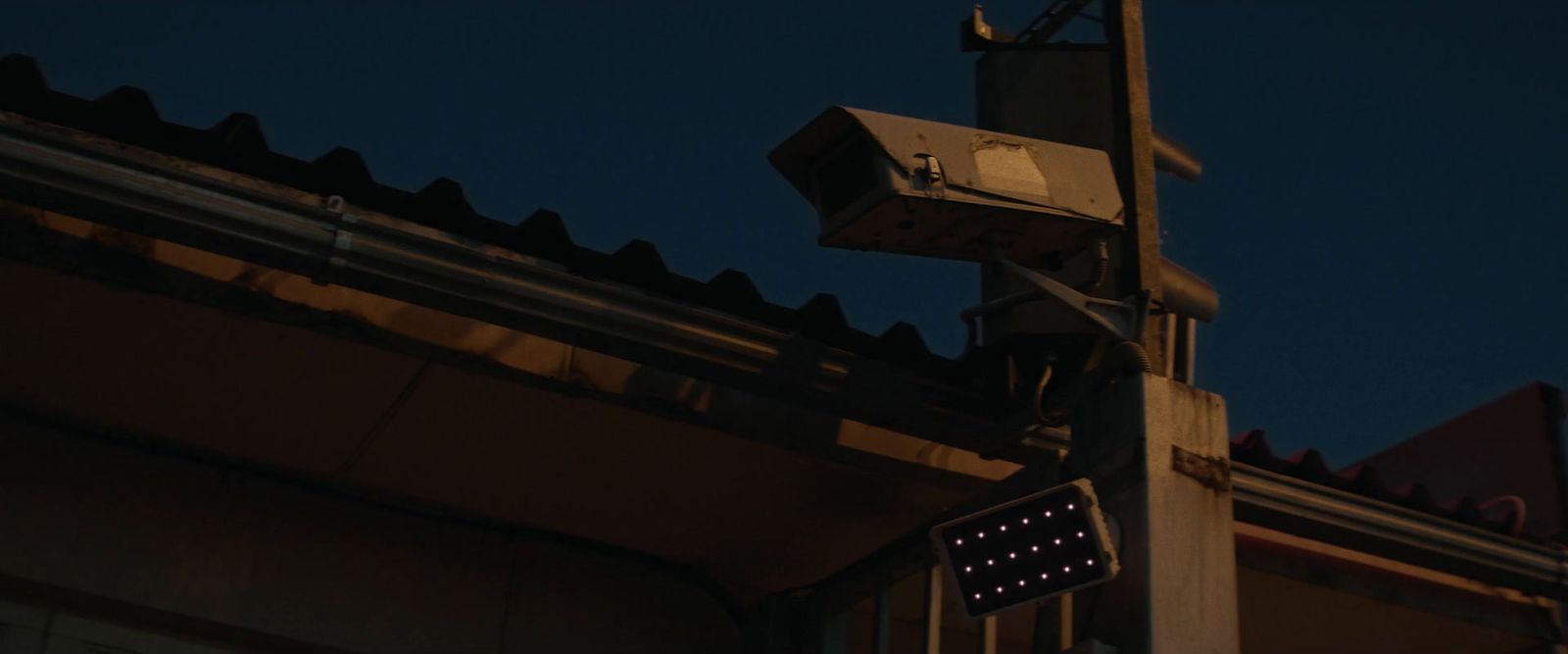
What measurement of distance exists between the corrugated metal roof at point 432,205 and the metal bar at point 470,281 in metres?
0.09

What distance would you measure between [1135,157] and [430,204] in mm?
2042

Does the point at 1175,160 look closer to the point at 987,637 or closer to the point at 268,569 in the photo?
the point at 987,637

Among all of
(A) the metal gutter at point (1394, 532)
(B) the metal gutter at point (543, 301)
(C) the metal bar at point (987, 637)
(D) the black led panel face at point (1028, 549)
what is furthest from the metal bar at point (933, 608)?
(A) the metal gutter at point (1394, 532)

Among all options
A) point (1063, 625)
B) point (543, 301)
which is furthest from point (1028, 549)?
point (543, 301)

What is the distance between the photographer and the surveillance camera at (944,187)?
498 cm

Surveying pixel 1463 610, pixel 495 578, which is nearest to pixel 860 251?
pixel 495 578

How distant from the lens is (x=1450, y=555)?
20.0 ft

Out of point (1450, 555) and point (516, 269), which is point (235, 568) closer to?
point (516, 269)

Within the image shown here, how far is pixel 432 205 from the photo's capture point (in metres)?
5.27

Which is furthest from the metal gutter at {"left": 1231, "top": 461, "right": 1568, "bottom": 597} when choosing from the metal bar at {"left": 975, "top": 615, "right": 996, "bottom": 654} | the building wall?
the building wall

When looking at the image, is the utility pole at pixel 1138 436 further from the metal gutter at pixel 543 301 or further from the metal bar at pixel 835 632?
the metal bar at pixel 835 632

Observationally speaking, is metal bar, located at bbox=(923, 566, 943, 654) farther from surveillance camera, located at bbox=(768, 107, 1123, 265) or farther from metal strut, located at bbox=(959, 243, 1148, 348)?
surveillance camera, located at bbox=(768, 107, 1123, 265)

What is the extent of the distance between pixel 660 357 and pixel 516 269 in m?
0.49

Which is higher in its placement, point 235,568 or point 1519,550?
point 1519,550
